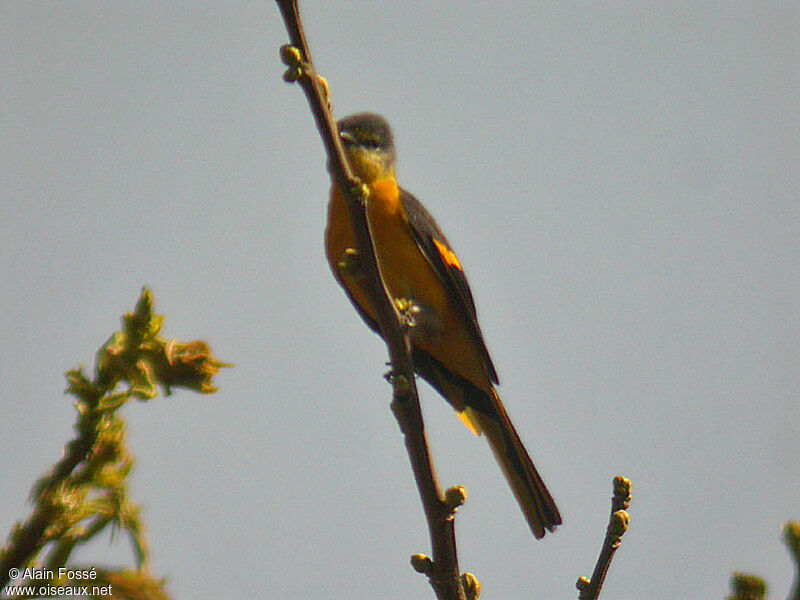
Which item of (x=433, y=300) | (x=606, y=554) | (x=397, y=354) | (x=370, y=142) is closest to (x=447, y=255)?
(x=433, y=300)

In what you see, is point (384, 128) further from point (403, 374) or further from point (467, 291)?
point (403, 374)

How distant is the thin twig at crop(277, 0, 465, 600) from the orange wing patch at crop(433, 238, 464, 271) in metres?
2.90

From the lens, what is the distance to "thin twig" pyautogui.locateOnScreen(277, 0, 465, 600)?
6.33 feet

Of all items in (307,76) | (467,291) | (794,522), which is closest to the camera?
(794,522)

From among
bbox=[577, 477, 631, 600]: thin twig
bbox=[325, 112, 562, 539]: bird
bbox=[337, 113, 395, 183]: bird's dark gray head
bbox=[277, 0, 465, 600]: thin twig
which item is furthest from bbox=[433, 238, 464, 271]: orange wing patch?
bbox=[577, 477, 631, 600]: thin twig

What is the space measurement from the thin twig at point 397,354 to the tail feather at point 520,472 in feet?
6.28

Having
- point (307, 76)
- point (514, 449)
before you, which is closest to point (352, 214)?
point (307, 76)

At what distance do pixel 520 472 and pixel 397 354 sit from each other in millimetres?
2508

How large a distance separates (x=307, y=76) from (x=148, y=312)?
0.80 m

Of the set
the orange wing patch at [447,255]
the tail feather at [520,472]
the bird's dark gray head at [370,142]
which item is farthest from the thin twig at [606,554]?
the bird's dark gray head at [370,142]

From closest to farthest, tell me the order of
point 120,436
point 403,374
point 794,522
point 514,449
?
point 794,522 < point 120,436 < point 403,374 < point 514,449

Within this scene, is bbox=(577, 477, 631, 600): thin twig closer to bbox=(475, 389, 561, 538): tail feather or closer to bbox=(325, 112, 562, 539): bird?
bbox=(475, 389, 561, 538): tail feather

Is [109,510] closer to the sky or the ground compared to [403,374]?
closer to the ground

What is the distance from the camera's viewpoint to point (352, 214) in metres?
2.21
